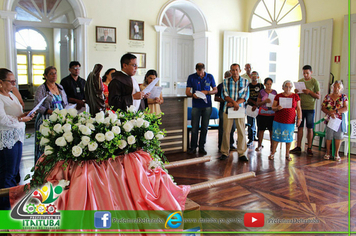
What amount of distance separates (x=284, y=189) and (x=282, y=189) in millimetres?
26

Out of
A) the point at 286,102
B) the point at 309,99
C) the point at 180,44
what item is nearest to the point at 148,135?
the point at 286,102

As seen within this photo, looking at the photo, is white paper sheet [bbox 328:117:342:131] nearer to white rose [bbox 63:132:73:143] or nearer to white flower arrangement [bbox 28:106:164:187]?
white flower arrangement [bbox 28:106:164:187]

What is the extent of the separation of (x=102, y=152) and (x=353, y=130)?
18.1ft

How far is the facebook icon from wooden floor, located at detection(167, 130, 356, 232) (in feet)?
5.43

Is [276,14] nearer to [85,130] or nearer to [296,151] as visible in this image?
[296,151]

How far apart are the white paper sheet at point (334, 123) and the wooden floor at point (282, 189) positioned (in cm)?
59

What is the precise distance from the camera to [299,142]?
5.93 meters

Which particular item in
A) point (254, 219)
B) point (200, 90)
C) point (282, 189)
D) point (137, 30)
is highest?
point (137, 30)

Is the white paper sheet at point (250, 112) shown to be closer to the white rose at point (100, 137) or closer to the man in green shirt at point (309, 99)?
the man in green shirt at point (309, 99)

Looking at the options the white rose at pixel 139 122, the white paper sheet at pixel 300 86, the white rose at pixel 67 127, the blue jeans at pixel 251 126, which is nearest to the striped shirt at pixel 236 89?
the white paper sheet at pixel 300 86

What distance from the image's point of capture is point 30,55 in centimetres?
1144

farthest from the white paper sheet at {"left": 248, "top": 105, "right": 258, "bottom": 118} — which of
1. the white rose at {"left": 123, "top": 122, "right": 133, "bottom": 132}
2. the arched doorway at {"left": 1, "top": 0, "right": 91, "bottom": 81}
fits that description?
the white rose at {"left": 123, "top": 122, "right": 133, "bottom": 132}

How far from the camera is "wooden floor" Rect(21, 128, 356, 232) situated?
3104 millimetres

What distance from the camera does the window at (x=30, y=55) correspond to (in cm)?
1126
